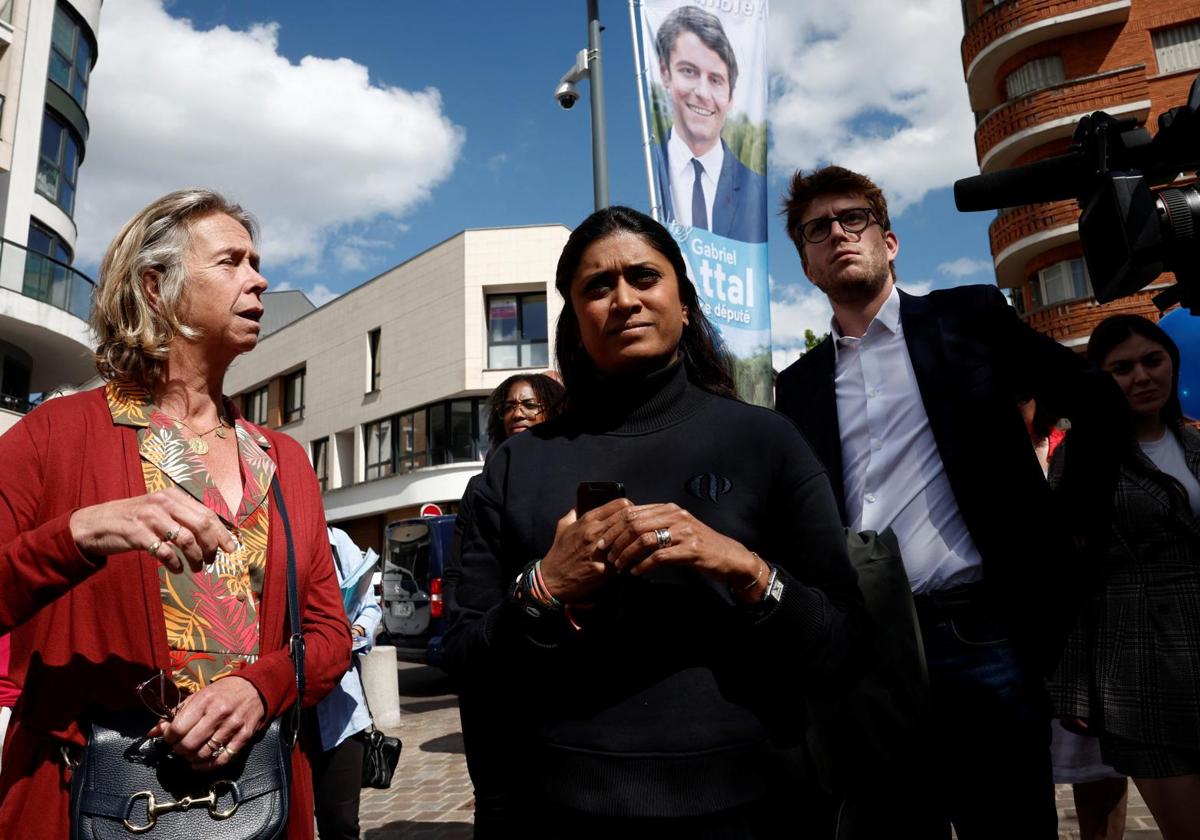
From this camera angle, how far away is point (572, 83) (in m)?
8.84

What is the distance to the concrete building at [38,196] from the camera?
21.2m

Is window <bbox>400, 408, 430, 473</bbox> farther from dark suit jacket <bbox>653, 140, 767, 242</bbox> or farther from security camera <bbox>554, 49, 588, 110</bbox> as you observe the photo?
dark suit jacket <bbox>653, 140, 767, 242</bbox>

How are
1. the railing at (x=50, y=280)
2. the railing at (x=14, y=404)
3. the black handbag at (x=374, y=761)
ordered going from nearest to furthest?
the black handbag at (x=374, y=761)
the railing at (x=50, y=280)
the railing at (x=14, y=404)

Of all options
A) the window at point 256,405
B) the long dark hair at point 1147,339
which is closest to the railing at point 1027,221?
the long dark hair at point 1147,339

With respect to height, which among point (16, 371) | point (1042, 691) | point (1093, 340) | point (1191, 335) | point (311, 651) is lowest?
point (1042, 691)

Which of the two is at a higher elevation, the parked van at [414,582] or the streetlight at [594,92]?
the streetlight at [594,92]

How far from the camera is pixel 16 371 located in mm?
22906

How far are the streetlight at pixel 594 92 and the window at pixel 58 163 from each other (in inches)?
795

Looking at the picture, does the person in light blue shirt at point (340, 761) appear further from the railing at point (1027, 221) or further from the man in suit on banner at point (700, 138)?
the railing at point (1027, 221)

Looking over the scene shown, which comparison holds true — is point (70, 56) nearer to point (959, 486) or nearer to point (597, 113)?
point (597, 113)

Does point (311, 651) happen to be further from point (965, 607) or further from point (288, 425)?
point (288, 425)

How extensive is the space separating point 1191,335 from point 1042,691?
4.44m

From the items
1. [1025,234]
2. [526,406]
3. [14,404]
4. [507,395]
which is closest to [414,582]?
[507,395]

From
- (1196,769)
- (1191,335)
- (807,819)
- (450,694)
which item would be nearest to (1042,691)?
(1196,769)
